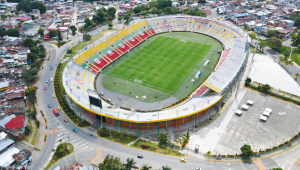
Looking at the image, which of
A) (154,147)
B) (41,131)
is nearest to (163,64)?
(154,147)

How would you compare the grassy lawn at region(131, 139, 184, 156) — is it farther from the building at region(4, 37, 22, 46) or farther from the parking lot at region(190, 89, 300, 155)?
the building at region(4, 37, 22, 46)

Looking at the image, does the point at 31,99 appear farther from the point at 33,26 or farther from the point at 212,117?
the point at 33,26

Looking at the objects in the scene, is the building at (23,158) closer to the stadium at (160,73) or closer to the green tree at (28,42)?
the stadium at (160,73)

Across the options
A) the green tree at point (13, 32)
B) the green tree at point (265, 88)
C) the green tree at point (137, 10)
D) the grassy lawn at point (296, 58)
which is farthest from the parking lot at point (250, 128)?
the green tree at point (13, 32)

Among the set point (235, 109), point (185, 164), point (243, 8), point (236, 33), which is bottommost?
point (185, 164)

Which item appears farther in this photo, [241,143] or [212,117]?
[212,117]

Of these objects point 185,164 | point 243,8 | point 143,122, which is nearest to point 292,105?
point 185,164

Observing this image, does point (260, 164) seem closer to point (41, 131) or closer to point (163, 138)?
point (163, 138)
